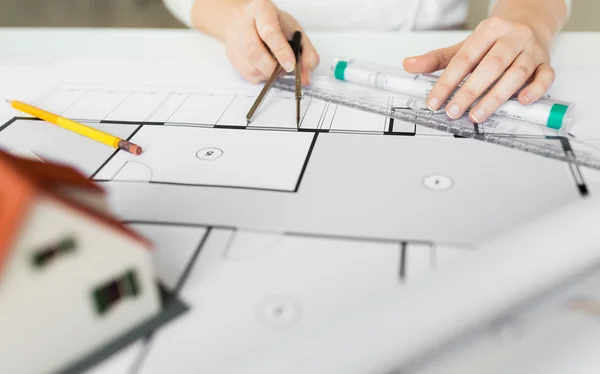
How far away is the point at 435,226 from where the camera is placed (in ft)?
1.47

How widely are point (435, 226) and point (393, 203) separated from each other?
1.8 inches

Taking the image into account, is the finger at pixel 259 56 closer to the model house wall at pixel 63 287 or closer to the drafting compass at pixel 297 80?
the drafting compass at pixel 297 80

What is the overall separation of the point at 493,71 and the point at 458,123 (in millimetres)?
83

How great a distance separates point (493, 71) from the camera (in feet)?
2.15

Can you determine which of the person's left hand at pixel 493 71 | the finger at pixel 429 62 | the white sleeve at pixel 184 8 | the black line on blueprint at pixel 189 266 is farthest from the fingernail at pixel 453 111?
the white sleeve at pixel 184 8

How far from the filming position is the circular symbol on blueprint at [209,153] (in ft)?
1.89

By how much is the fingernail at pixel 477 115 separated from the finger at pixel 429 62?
12cm

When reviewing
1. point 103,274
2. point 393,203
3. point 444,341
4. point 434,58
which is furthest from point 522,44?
point 103,274

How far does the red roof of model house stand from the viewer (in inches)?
11.3

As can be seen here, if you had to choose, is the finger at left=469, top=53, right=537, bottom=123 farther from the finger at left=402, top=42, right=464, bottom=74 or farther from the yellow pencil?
the yellow pencil

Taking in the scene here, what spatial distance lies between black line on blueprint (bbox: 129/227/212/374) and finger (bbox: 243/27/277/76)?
0.36 meters

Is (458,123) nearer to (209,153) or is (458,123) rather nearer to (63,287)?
(209,153)

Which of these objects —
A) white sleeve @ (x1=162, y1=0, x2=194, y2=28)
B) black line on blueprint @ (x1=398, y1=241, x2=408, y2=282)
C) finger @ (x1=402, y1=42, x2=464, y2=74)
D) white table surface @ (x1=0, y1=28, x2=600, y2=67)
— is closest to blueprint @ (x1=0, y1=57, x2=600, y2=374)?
black line on blueprint @ (x1=398, y1=241, x2=408, y2=282)

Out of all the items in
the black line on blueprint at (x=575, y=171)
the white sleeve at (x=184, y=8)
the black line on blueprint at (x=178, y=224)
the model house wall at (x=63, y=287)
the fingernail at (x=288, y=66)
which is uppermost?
the white sleeve at (x=184, y=8)
